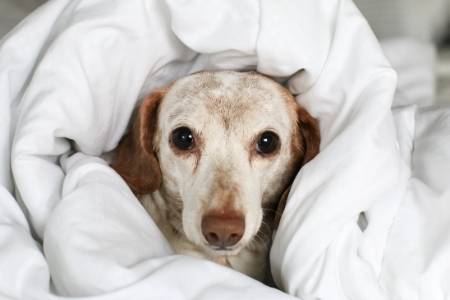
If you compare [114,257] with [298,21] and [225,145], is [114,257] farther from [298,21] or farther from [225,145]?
[298,21]

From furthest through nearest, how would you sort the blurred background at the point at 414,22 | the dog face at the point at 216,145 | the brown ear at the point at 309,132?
the blurred background at the point at 414,22
the brown ear at the point at 309,132
the dog face at the point at 216,145

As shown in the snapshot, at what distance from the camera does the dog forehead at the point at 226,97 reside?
1.22 m

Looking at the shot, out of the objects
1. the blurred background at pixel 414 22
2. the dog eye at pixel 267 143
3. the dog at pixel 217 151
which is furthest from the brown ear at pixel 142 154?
the blurred background at pixel 414 22

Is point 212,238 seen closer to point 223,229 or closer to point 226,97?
point 223,229

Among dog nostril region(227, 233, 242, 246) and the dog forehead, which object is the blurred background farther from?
dog nostril region(227, 233, 242, 246)

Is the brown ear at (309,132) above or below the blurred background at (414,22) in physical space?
above

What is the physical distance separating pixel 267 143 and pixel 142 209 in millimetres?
253

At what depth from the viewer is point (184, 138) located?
1225mm

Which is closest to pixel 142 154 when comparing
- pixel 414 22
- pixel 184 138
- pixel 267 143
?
pixel 184 138

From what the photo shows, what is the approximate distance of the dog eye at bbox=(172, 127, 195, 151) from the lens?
1.22 meters

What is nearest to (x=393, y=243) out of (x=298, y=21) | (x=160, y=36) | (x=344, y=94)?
(x=344, y=94)

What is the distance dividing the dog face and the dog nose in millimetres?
37

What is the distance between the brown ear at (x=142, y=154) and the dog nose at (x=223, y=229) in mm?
216

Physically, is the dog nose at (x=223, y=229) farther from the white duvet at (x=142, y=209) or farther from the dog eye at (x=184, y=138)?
the dog eye at (x=184, y=138)
